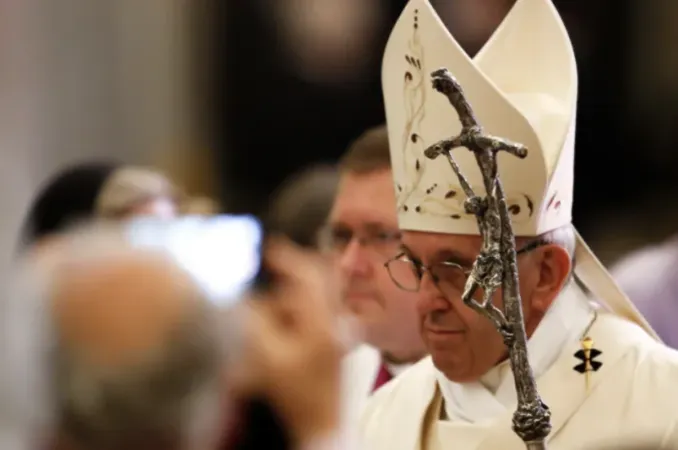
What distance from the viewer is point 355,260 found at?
A: 54.1 inches

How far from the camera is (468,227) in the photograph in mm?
1201

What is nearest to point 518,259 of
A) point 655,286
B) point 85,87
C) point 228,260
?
point 655,286

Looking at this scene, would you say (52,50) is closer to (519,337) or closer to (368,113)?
(368,113)

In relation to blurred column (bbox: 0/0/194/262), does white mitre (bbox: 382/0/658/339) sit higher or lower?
higher

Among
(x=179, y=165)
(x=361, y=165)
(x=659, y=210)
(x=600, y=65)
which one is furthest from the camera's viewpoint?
(x=179, y=165)

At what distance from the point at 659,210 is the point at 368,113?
119 cm

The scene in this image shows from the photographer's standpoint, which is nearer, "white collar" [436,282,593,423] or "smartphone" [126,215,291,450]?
"smartphone" [126,215,291,450]

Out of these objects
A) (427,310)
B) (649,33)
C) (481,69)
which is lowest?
(649,33)

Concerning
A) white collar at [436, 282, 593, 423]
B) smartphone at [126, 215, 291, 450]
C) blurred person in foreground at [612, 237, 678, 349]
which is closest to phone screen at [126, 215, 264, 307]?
smartphone at [126, 215, 291, 450]

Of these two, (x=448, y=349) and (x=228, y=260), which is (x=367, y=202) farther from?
(x=228, y=260)

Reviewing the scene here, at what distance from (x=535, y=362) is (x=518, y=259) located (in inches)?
4.3

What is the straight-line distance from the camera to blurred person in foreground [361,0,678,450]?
1.20m

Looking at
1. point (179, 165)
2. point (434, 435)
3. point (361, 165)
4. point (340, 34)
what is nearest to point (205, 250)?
point (361, 165)

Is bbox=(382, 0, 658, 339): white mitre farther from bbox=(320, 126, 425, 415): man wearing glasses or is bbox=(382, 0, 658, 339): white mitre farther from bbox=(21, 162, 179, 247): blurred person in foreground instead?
bbox=(21, 162, 179, 247): blurred person in foreground
